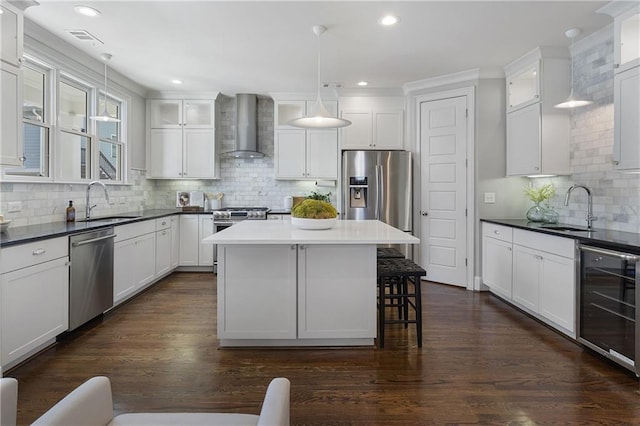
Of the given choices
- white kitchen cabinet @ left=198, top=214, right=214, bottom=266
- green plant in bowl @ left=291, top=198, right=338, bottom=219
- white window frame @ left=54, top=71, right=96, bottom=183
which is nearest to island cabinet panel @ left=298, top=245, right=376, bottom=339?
green plant in bowl @ left=291, top=198, right=338, bottom=219

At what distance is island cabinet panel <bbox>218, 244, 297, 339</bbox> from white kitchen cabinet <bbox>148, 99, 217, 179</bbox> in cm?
318

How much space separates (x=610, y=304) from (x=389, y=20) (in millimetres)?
2806

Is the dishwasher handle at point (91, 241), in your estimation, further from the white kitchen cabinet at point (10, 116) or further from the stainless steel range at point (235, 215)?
the stainless steel range at point (235, 215)

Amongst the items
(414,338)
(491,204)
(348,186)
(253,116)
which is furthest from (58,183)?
(491,204)

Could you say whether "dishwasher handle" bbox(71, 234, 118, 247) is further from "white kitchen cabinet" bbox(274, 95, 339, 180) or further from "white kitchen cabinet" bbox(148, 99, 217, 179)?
"white kitchen cabinet" bbox(274, 95, 339, 180)

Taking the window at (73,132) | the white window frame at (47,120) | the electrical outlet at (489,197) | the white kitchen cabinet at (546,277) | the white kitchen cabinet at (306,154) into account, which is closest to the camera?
the white kitchen cabinet at (546,277)

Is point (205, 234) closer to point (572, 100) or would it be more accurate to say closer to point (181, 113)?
point (181, 113)

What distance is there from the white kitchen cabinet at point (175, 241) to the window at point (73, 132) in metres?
1.30

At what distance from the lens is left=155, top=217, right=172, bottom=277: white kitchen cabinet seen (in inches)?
182

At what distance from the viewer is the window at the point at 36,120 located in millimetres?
3299

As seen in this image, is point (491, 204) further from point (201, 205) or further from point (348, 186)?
point (201, 205)

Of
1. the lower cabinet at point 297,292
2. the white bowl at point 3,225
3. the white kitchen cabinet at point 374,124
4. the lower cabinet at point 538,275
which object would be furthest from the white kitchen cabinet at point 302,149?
the white bowl at point 3,225

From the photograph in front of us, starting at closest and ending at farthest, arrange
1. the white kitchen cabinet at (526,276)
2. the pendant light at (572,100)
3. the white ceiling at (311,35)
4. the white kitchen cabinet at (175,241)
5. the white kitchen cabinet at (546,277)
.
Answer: the white kitchen cabinet at (546,277) < the white ceiling at (311,35) < the pendant light at (572,100) < the white kitchen cabinet at (526,276) < the white kitchen cabinet at (175,241)

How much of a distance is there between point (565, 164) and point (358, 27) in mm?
2586
